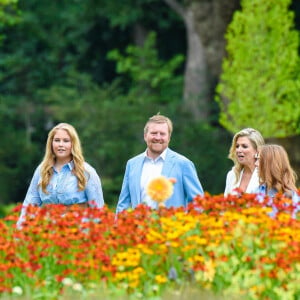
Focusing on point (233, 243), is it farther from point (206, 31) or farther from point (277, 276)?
point (206, 31)

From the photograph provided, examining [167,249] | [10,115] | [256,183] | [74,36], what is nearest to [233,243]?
[167,249]

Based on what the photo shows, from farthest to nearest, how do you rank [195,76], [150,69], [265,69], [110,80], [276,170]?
1. [110,80]
2. [150,69]
3. [195,76]
4. [265,69]
5. [276,170]

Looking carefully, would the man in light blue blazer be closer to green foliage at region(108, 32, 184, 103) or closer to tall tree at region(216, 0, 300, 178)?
tall tree at region(216, 0, 300, 178)

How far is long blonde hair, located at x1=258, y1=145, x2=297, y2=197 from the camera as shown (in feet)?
28.8

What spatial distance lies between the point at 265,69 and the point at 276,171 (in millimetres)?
15108

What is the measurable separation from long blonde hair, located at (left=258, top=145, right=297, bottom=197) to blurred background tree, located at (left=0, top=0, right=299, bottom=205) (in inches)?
596

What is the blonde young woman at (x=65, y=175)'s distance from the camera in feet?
29.1

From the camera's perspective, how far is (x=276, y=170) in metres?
8.79

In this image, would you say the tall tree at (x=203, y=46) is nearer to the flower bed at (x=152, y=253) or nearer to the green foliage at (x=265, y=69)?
the green foliage at (x=265, y=69)

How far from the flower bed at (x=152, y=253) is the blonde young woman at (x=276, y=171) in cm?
83

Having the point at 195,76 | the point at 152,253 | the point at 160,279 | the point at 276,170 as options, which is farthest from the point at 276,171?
the point at 195,76

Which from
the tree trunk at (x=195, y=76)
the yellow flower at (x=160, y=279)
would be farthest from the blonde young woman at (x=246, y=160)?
the tree trunk at (x=195, y=76)

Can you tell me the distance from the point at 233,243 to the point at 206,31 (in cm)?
2006

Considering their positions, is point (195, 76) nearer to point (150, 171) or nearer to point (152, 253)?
point (150, 171)
